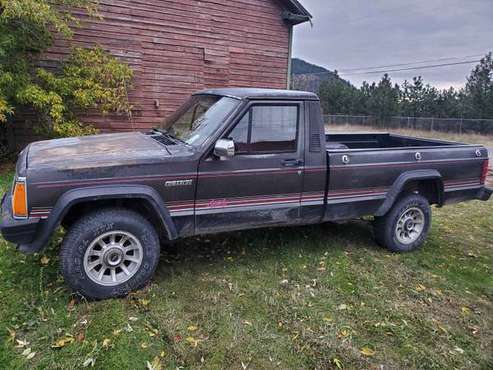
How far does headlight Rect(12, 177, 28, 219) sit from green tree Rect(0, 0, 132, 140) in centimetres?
505

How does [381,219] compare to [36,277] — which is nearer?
[36,277]

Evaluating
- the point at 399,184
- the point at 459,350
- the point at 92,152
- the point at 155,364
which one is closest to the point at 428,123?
the point at 399,184

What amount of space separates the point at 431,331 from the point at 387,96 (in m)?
38.0

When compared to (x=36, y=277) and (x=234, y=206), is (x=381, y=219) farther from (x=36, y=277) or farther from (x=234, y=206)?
(x=36, y=277)

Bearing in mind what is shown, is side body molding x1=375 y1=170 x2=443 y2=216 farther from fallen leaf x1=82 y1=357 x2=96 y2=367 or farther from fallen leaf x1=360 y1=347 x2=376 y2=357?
fallen leaf x1=82 y1=357 x2=96 y2=367

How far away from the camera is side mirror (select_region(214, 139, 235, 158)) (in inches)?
134

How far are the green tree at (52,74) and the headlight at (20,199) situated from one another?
16.6 ft

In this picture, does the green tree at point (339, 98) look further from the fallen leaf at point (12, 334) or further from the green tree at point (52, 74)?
the fallen leaf at point (12, 334)

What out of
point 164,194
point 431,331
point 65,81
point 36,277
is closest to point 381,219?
point 431,331

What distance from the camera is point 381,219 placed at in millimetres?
4785

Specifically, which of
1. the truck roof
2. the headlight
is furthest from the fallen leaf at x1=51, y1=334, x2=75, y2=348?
the truck roof

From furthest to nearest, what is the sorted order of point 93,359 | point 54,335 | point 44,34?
point 44,34
point 54,335
point 93,359

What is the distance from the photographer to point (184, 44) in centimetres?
1089

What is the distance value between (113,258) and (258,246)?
1.90m
